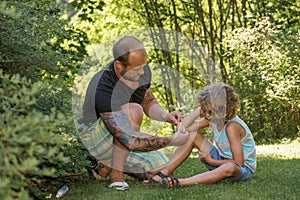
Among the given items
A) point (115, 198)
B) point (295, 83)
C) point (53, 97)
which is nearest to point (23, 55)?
point (53, 97)

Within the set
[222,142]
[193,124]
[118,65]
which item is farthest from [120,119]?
[222,142]

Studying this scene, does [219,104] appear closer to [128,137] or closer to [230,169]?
[230,169]

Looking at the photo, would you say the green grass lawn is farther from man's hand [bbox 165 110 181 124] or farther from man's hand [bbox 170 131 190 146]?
man's hand [bbox 165 110 181 124]

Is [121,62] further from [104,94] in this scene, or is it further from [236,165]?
[236,165]

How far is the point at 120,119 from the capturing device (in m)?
3.97

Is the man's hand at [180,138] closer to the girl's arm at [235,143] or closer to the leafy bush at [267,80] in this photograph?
the girl's arm at [235,143]

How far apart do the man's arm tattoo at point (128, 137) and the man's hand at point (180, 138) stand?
0.24ft

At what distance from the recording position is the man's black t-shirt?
4029 mm

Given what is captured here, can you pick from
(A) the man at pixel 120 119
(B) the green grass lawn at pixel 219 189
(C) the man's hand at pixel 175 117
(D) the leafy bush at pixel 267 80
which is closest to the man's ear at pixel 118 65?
(A) the man at pixel 120 119

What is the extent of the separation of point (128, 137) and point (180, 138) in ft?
1.42

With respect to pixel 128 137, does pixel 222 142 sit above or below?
below

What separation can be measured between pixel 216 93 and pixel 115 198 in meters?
1.24

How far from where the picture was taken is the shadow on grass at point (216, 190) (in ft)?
11.2

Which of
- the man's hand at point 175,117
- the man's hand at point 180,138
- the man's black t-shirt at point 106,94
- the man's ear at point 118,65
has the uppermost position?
the man's ear at point 118,65
